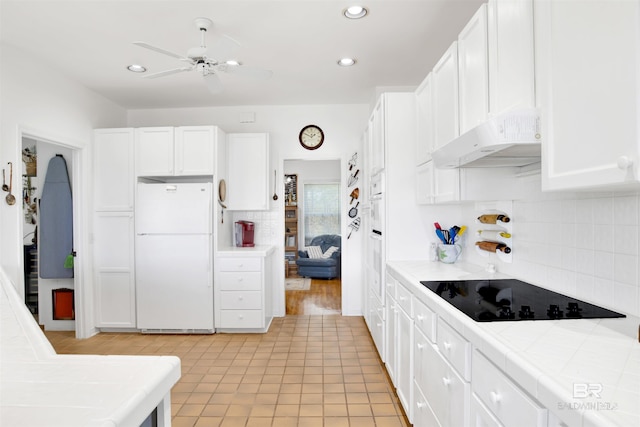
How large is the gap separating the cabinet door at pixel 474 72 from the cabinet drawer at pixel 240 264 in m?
2.60

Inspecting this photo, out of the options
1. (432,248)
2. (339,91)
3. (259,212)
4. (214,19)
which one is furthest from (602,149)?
(259,212)

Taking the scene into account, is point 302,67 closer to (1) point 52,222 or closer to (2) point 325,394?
(2) point 325,394

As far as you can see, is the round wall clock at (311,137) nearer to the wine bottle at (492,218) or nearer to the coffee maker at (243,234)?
the coffee maker at (243,234)

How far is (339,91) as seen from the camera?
4.18 m

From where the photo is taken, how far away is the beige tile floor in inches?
94.0

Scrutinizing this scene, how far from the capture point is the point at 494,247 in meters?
2.38

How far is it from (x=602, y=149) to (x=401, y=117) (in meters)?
2.05

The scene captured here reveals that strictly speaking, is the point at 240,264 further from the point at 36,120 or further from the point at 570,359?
the point at 570,359

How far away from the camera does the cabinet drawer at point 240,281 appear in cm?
400

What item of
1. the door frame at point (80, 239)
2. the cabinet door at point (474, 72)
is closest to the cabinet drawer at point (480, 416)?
the cabinet door at point (474, 72)

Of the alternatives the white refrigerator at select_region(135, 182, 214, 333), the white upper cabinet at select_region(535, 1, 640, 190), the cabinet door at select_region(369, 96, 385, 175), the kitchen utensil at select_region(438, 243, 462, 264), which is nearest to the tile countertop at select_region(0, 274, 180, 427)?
the white upper cabinet at select_region(535, 1, 640, 190)

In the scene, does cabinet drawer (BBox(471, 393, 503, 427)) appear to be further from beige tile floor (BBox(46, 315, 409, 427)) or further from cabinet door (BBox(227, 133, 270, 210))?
cabinet door (BBox(227, 133, 270, 210))

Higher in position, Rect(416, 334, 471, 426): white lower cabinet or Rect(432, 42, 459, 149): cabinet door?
Rect(432, 42, 459, 149): cabinet door

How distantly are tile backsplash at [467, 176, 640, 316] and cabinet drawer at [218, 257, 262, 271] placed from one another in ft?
8.15
